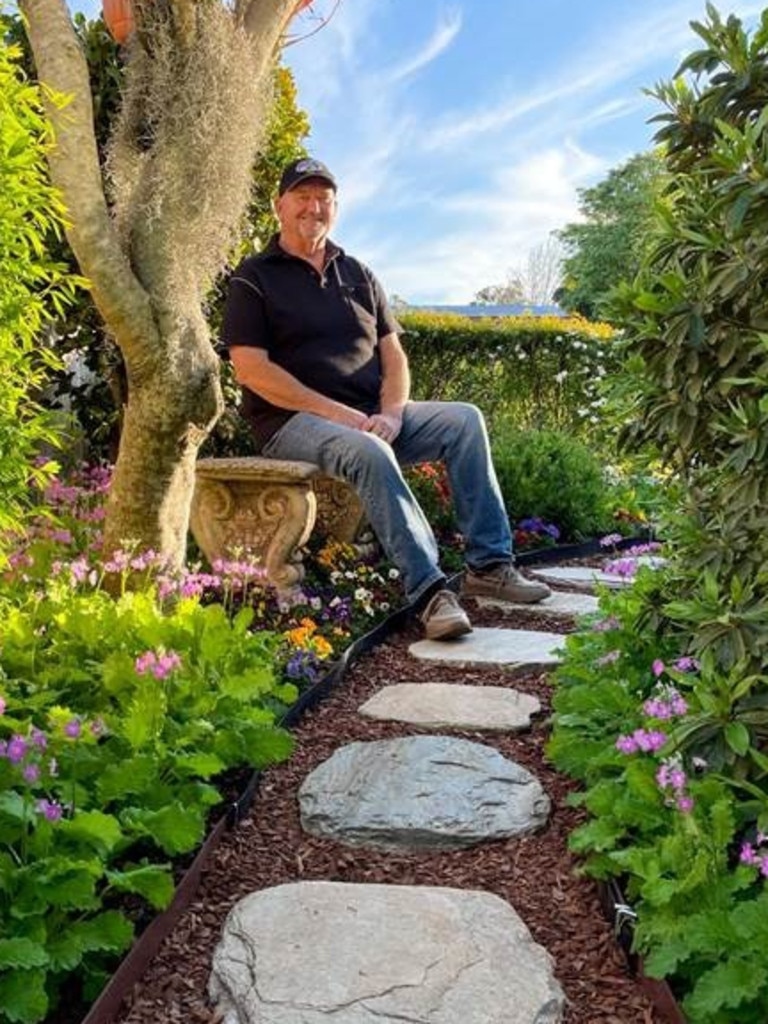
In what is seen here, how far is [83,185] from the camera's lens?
10.2 feet

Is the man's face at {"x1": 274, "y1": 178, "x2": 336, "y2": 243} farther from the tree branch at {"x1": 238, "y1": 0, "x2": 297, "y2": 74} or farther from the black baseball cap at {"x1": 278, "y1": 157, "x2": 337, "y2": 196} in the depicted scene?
the tree branch at {"x1": 238, "y1": 0, "x2": 297, "y2": 74}

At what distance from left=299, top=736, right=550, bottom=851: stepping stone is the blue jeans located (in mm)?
1076

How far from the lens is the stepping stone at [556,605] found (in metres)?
3.85

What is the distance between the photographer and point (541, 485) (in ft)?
18.4

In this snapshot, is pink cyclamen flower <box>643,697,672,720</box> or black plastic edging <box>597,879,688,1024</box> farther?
pink cyclamen flower <box>643,697,672,720</box>

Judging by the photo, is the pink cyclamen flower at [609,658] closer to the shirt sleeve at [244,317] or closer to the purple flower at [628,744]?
the purple flower at [628,744]

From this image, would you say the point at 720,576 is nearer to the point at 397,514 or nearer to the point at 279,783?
the point at 279,783

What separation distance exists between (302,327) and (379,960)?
8.84 feet

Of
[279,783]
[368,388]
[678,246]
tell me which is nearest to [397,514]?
[368,388]

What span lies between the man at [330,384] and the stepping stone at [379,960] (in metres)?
1.83

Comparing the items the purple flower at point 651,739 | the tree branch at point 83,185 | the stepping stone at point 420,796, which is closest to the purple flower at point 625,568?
the stepping stone at point 420,796

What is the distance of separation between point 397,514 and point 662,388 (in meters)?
1.48

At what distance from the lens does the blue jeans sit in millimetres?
3500

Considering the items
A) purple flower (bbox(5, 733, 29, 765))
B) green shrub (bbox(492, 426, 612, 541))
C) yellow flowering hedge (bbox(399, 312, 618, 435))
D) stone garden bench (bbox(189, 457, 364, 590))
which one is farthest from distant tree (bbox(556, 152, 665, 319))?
purple flower (bbox(5, 733, 29, 765))
